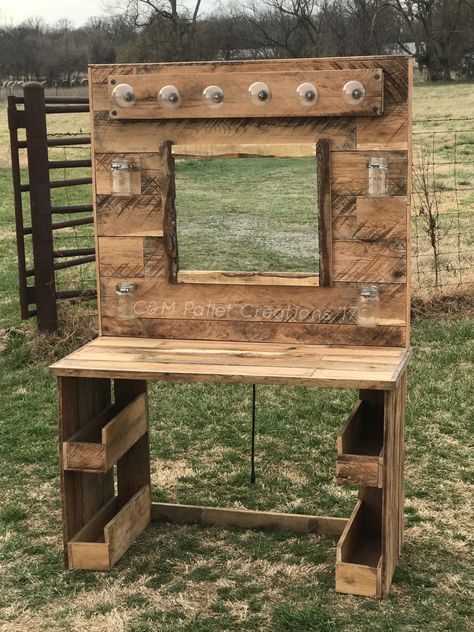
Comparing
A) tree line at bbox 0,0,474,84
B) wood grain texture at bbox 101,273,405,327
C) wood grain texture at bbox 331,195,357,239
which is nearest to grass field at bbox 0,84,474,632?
wood grain texture at bbox 101,273,405,327

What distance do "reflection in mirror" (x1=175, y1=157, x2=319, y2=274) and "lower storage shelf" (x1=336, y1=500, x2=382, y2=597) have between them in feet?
3.56

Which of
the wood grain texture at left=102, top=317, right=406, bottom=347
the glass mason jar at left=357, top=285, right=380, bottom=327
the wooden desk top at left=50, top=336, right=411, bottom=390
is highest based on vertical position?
the glass mason jar at left=357, top=285, right=380, bottom=327

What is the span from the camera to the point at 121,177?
400 cm

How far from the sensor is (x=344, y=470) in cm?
365

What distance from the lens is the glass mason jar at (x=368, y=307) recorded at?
3.83 metres

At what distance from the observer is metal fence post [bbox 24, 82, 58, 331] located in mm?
6910

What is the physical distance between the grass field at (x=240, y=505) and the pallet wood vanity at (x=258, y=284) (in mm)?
190

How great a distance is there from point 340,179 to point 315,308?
1.77 ft

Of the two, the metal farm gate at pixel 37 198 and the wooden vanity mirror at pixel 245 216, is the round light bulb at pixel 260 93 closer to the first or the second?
Answer: the wooden vanity mirror at pixel 245 216

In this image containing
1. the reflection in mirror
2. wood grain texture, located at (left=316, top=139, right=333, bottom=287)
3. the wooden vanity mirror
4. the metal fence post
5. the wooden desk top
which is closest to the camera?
the wooden desk top

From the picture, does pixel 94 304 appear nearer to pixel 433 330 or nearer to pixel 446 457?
pixel 433 330

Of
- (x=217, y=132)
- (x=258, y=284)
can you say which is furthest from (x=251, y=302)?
(x=217, y=132)

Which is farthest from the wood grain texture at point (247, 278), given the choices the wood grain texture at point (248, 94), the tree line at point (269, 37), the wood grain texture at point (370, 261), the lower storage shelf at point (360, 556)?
the tree line at point (269, 37)

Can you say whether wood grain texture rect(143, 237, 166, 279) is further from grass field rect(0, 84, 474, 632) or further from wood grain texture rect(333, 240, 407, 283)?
grass field rect(0, 84, 474, 632)
